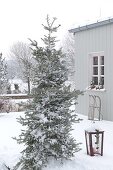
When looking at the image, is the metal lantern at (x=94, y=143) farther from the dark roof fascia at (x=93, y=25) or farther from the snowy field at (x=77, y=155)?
the dark roof fascia at (x=93, y=25)

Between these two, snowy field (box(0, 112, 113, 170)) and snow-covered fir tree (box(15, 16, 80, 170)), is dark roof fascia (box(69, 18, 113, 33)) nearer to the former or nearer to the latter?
snowy field (box(0, 112, 113, 170))

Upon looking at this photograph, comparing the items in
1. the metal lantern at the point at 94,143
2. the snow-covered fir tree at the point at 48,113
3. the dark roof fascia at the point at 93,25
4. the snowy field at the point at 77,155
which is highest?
the dark roof fascia at the point at 93,25

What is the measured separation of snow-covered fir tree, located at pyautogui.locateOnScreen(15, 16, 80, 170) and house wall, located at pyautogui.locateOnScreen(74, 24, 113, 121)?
567cm

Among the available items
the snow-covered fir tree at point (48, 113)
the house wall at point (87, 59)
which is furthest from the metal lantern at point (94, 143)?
the house wall at point (87, 59)

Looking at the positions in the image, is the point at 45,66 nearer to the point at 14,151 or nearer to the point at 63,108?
the point at 63,108

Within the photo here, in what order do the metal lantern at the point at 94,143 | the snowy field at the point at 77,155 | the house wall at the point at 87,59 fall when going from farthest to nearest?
the house wall at the point at 87,59, the metal lantern at the point at 94,143, the snowy field at the point at 77,155

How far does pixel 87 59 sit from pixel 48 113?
7538 mm

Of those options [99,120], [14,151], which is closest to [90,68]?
[99,120]

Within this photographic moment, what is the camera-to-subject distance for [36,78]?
6367 millimetres

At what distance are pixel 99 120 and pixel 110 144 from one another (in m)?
3.82

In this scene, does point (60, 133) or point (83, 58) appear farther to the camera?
point (83, 58)

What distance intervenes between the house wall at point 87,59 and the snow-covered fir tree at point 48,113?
5673 millimetres

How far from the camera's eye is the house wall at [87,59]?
12.0 meters

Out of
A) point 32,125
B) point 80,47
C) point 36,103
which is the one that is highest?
point 80,47
